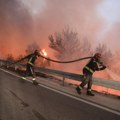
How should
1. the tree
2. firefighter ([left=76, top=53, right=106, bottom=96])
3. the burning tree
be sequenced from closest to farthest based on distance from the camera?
firefighter ([left=76, top=53, right=106, bottom=96]), the burning tree, the tree

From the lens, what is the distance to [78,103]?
689 cm

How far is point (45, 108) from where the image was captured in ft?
20.9

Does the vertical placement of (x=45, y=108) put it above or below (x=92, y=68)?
below

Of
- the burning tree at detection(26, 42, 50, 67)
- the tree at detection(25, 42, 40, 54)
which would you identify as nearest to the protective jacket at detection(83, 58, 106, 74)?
the burning tree at detection(26, 42, 50, 67)

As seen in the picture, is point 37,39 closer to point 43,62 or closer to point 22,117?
point 43,62

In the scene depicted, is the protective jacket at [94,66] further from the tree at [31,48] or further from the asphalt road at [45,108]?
the tree at [31,48]

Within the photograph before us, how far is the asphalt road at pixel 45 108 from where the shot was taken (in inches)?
219

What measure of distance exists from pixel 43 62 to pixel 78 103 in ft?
91.5

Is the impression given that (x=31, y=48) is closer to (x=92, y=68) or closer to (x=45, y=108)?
(x=92, y=68)

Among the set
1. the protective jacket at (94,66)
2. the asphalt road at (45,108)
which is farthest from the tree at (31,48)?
the protective jacket at (94,66)

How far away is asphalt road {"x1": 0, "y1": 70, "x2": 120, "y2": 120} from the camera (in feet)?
18.3

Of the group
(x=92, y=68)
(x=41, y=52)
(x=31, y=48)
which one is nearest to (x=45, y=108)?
(x=92, y=68)

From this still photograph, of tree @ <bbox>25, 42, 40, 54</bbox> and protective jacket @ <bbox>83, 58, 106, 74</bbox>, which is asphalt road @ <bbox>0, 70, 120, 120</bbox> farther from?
tree @ <bbox>25, 42, 40, 54</bbox>

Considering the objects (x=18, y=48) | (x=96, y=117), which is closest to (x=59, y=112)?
(x=96, y=117)
